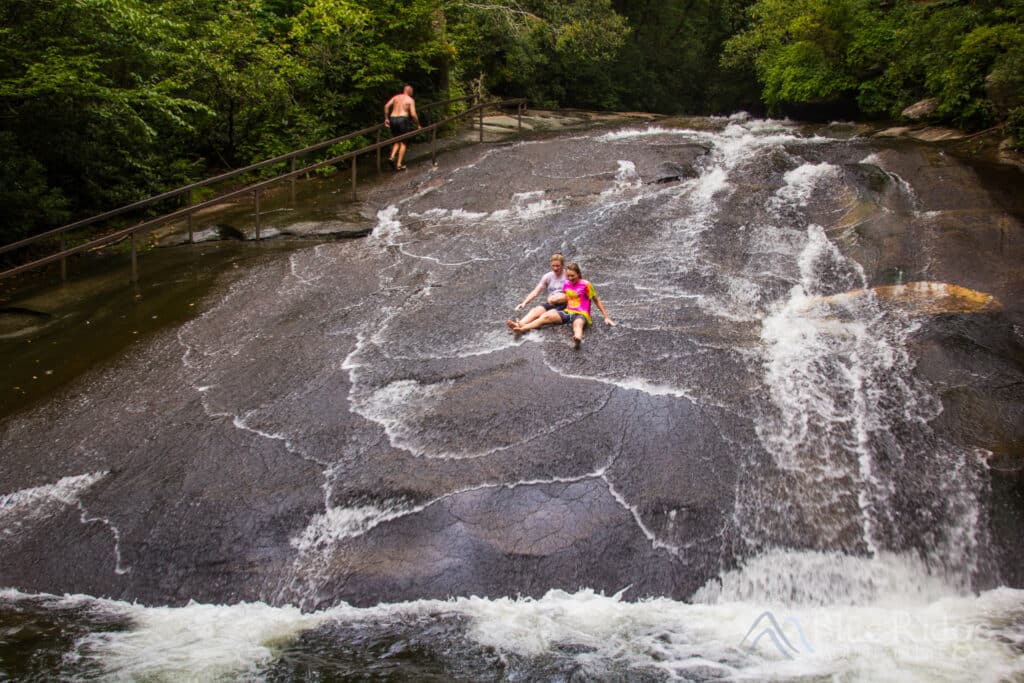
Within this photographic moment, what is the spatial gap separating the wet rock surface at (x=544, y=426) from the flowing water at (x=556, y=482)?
30 mm

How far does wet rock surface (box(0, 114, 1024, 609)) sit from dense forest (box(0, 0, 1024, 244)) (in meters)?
3.96

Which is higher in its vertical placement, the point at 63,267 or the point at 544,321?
the point at 63,267

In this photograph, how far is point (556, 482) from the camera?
21.4ft

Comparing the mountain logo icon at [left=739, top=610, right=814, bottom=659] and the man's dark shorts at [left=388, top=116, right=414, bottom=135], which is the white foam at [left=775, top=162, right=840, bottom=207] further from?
the mountain logo icon at [left=739, top=610, right=814, bottom=659]

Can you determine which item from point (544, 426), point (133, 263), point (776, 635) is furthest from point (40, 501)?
point (776, 635)

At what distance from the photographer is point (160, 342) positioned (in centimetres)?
915

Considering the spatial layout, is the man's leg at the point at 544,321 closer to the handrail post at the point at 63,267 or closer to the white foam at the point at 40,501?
the white foam at the point at 40,501

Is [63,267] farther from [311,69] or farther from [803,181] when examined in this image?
[803,181]

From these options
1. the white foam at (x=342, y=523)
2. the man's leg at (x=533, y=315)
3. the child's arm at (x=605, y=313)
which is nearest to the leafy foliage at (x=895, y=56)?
the child's arm at (x=605, y=313)

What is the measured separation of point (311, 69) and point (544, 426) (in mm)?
12836

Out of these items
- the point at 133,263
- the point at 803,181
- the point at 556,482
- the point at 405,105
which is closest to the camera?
the point at 556,482

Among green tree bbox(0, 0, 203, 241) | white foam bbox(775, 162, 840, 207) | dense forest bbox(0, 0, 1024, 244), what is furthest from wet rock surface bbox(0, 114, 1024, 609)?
dense forest bbox(0, 0, 1024, 244)

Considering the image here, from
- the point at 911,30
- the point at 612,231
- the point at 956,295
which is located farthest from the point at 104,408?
the point at 911,30

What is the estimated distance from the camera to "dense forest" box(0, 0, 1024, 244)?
1134cm
